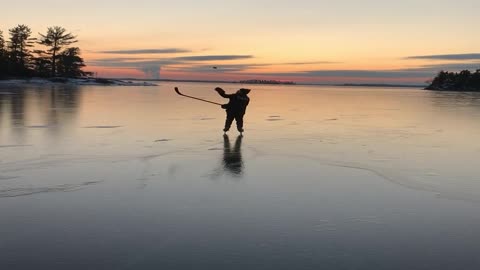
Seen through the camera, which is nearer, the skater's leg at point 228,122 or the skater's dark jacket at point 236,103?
the skater's leg at point 228,122

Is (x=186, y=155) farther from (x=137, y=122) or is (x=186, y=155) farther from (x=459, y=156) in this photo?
(x=137, y=122)

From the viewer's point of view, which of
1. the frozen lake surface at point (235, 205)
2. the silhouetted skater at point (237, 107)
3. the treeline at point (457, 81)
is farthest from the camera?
the treeline at point (457, 81)

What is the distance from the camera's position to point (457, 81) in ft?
409

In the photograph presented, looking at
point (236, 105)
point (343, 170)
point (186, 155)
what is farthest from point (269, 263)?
point (236, 105)

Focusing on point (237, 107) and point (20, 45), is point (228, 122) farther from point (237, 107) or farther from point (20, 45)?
point (20, 45)

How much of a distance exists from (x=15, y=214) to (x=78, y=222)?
76cm

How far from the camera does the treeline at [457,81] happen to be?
4786 inches

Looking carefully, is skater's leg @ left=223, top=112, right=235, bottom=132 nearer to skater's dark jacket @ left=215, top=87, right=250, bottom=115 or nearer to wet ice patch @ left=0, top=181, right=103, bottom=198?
skater's dark jacket @ left=215, top=87, right=250, bottom=115

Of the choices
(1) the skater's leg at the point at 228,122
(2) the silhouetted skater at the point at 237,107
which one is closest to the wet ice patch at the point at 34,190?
(1) the skater's leg at the point at 228,122

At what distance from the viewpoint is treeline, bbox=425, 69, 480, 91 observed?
122m

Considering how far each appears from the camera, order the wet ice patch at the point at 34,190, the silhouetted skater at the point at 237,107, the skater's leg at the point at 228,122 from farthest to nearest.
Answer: the silhouetted skater at the point at 237,107, the skater's leg at the point at 228,122, the wet ice patch at the point at 34,190

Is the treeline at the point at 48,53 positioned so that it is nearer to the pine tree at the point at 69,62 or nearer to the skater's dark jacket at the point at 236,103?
the pine tree at the point at 69,62

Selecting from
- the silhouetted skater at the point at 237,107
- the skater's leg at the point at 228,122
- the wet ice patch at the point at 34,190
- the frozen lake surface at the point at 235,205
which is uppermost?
the silhouetted skater at the point at 237,107

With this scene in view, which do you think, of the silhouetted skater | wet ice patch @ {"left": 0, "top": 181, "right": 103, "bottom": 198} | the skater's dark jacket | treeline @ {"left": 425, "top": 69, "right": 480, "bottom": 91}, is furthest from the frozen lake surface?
treeline @ {"left": 425, "top": 69, "right": 480, "bottom": 91}
